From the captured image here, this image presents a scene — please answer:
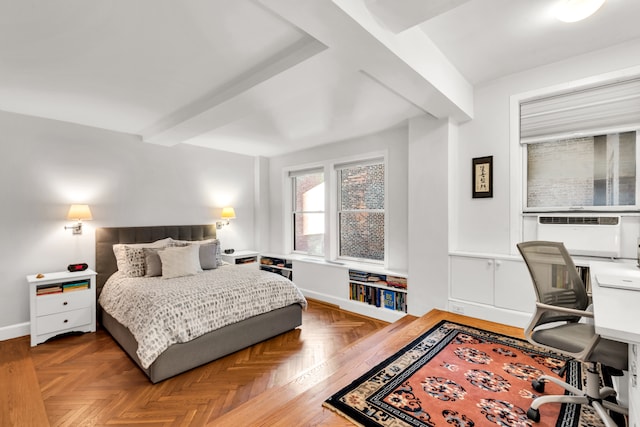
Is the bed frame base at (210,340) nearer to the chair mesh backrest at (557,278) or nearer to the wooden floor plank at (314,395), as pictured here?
the wooden floor plank at (314,395)

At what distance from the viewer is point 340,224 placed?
4.76 metres

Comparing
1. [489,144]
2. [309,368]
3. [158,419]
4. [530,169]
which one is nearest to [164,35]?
[158,419]

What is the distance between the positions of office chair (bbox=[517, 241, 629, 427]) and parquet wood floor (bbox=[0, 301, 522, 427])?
105 centimetres

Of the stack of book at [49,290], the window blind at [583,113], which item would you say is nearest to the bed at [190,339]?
the stack of book at [49,290]

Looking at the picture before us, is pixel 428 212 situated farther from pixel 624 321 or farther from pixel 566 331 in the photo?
pixel 624 321

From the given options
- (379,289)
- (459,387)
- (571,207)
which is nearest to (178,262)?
(379,289)

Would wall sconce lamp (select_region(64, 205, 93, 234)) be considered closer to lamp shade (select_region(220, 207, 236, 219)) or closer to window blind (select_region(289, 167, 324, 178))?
lamp shade (select_region(220, 207, 236, 219))

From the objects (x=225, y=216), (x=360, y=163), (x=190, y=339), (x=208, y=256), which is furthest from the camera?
(x=225, y=216)

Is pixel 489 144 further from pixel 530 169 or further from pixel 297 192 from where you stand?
pixel 297 192

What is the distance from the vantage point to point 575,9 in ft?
5.98

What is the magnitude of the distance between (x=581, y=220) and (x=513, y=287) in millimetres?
807

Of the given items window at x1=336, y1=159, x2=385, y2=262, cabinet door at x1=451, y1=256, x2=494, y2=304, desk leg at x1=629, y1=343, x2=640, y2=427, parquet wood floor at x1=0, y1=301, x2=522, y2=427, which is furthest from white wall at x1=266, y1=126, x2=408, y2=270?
desk leg at x1=629, y1=343, x2=640, y2=427

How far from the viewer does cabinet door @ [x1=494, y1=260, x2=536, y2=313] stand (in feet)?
9.02

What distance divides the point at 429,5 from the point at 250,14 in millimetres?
1005
